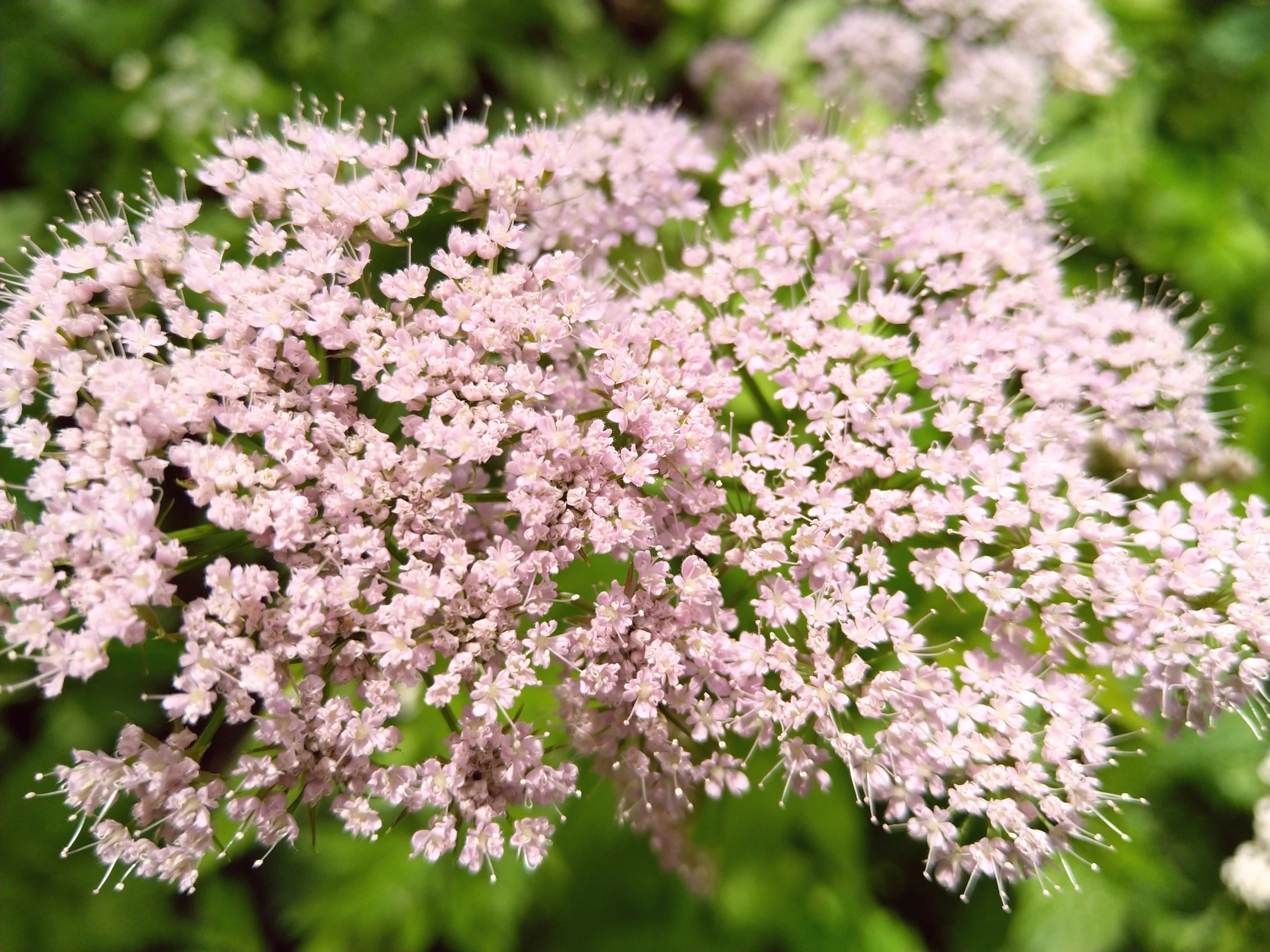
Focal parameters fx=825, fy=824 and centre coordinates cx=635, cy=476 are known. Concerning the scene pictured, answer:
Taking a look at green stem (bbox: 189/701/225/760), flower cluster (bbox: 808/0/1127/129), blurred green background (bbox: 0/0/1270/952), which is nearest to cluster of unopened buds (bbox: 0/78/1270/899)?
green stem (bbox: 189/701/225/760)

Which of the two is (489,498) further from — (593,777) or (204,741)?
(593,777)

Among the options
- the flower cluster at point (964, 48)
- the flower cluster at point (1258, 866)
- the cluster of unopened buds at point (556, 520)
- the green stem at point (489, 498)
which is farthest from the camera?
the flower cluster at point (964, 48)

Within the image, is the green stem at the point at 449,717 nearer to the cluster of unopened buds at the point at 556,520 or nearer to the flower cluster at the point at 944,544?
the cluster of unopened buds at the point at 556,520

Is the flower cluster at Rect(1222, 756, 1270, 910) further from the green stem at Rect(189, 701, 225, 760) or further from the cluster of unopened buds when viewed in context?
the green stem at Rect(189, 701, 225, 760)

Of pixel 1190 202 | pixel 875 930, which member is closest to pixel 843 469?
pixel 875 930

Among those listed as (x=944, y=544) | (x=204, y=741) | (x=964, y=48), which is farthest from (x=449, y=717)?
Answer: (x=964, y=48)

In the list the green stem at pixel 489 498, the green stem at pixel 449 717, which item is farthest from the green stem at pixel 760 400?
the green stem at pixel 449 717
